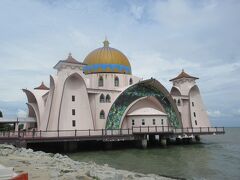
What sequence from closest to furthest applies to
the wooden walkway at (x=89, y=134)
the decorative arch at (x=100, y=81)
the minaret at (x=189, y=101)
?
the wooden walkway at (x=89, y=134)
the decorative arch at (x=100, y=81)
the minaret at (x=189, y=101)

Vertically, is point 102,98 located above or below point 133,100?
above

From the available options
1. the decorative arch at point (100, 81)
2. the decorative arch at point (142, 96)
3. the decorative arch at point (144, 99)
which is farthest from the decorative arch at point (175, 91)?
the decorative arch at point (100, 81)

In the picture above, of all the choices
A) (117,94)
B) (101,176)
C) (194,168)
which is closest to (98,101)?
(117,94)

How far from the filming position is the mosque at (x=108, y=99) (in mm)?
30141

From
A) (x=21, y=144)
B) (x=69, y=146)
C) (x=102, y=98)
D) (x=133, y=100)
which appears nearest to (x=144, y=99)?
(x=133, y=100)

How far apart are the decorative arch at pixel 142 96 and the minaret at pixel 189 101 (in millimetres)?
3301

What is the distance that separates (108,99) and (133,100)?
3.38 metres

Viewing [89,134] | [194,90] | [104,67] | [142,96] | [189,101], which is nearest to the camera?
[89,134]

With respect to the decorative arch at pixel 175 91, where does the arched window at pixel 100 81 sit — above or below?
above

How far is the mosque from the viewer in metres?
30.1

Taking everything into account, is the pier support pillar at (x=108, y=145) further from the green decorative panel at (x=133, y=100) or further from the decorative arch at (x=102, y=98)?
the decorative arch at (x=102, y=98)

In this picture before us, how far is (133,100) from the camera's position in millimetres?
34656

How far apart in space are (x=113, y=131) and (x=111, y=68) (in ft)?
36.2

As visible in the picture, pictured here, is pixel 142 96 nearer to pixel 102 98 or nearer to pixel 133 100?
pixel 133 100
